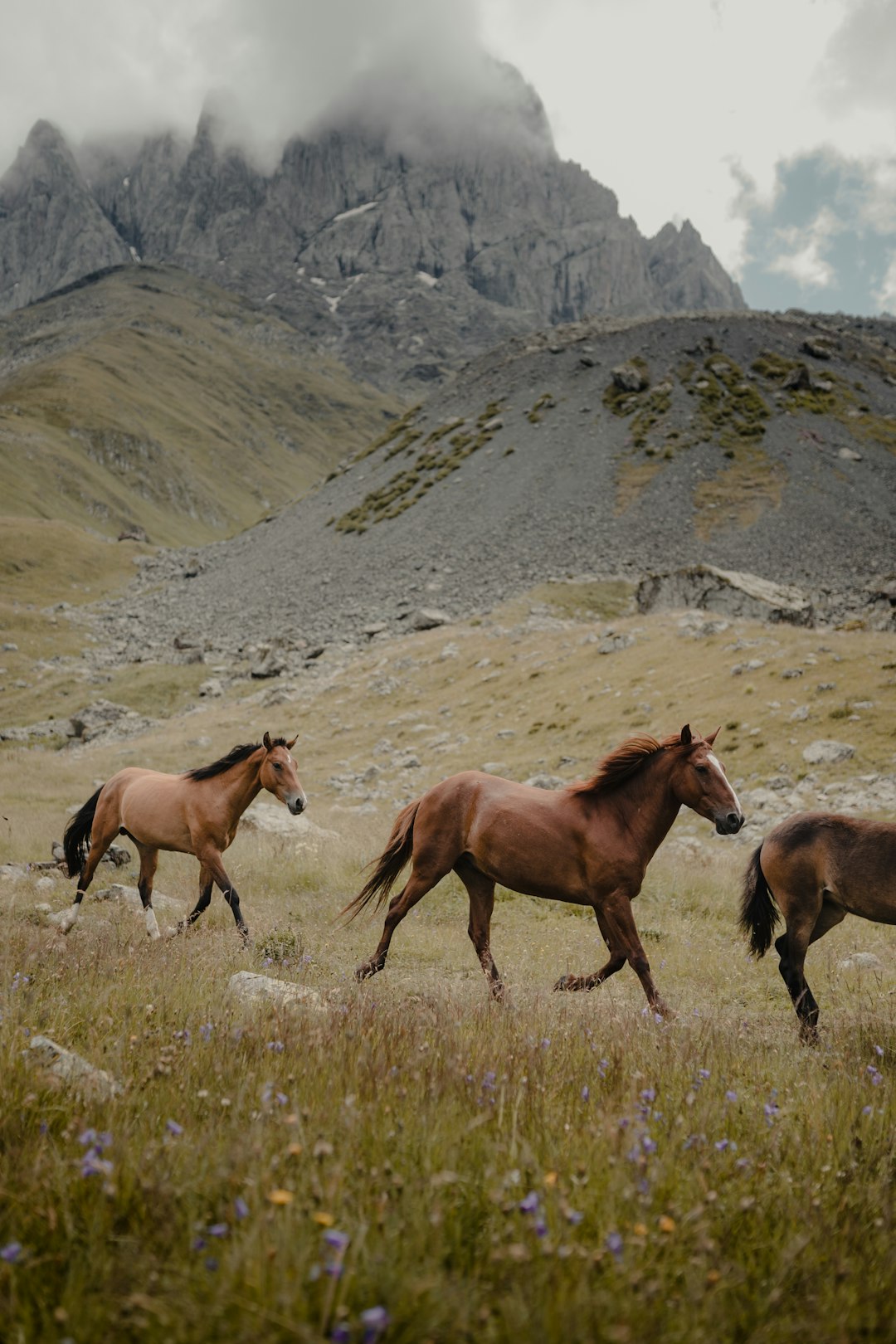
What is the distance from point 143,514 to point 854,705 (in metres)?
136

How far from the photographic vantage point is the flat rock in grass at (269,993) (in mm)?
5172

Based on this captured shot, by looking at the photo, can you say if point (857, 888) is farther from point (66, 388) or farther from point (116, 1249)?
point (66, 388)

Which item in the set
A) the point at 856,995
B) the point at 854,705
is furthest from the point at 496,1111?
the point at 854,705

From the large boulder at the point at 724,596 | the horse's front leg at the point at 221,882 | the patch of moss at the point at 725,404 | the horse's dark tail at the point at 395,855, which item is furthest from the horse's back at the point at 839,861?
the patch of moss at the point at 725,404

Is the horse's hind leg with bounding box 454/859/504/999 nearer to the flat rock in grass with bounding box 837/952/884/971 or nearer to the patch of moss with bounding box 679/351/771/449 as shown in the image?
the flat rock in grass with bounding box 837/952/884/971

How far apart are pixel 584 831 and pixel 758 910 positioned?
6.62ft

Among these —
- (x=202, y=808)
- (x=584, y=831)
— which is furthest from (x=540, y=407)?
(x=584, y=831)

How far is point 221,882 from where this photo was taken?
30.5 feet

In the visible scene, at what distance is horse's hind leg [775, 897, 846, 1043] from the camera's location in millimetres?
6621

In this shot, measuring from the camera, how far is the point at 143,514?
135 metres

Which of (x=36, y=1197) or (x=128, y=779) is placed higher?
(x=36, y=1197)

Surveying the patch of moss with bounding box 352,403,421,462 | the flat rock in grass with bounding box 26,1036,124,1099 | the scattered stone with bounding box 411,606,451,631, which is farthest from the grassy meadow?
the patch of moss with bounding box 352,403,421,462

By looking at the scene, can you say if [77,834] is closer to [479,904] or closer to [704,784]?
[479,904]

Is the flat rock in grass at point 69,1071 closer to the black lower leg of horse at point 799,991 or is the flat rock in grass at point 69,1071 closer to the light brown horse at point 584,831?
the light brown horse at point 584,831
